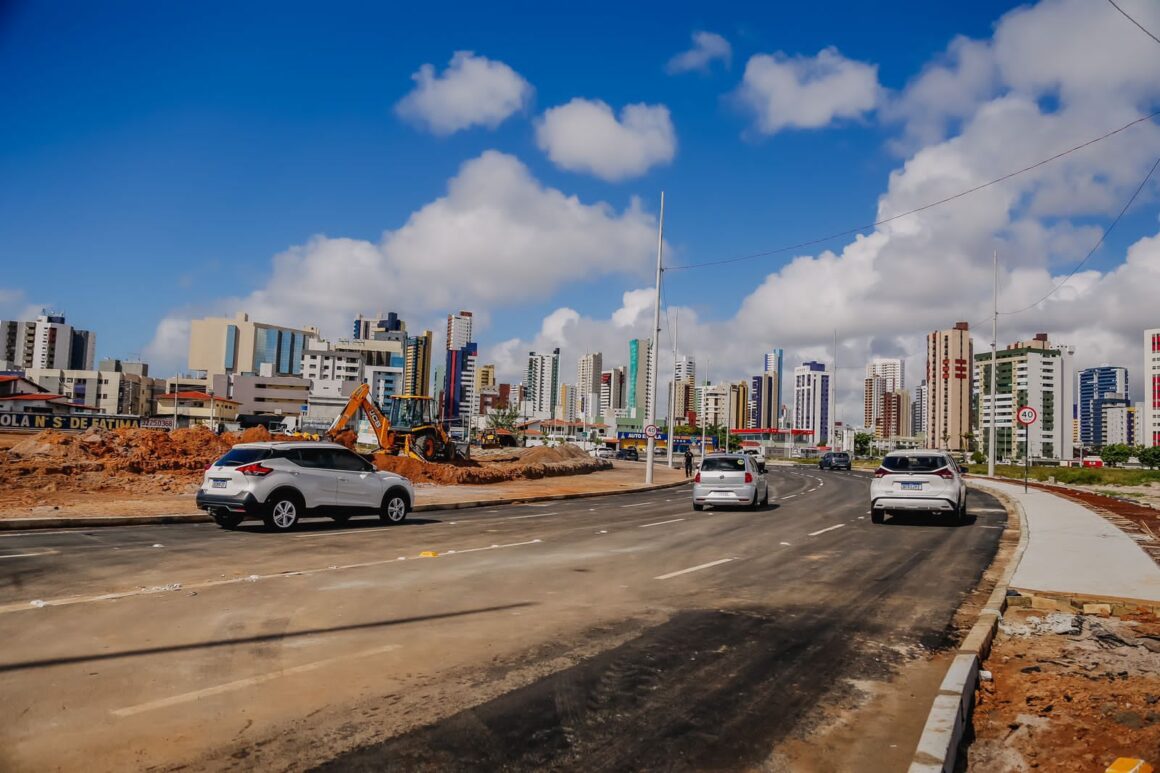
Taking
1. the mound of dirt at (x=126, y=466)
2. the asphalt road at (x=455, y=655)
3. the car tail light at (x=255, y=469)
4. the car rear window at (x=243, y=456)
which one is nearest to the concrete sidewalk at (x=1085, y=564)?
the asphalt road at (x=455, y=655)

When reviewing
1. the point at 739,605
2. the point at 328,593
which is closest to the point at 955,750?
the point at 739,605

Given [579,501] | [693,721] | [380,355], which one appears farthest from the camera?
[380,355]

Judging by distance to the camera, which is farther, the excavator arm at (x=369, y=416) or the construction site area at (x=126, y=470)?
the excavator arm at (x=369, y=416)

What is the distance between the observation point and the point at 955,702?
4805 mm

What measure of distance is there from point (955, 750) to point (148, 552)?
11.3 metres

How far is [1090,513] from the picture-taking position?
67.2 ft

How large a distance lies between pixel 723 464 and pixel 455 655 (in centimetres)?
1733

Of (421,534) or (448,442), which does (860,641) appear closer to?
(421,534)

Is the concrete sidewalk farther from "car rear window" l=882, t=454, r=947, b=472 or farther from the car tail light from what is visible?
the car tail light

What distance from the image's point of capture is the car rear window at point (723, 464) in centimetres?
2239

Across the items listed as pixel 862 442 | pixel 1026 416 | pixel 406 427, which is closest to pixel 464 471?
pixel 406 427

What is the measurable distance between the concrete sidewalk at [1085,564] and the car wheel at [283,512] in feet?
40.7

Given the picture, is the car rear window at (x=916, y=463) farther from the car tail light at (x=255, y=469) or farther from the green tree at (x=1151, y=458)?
the green tree at (x=1151, y=458)

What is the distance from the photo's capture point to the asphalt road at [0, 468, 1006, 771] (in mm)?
4328
